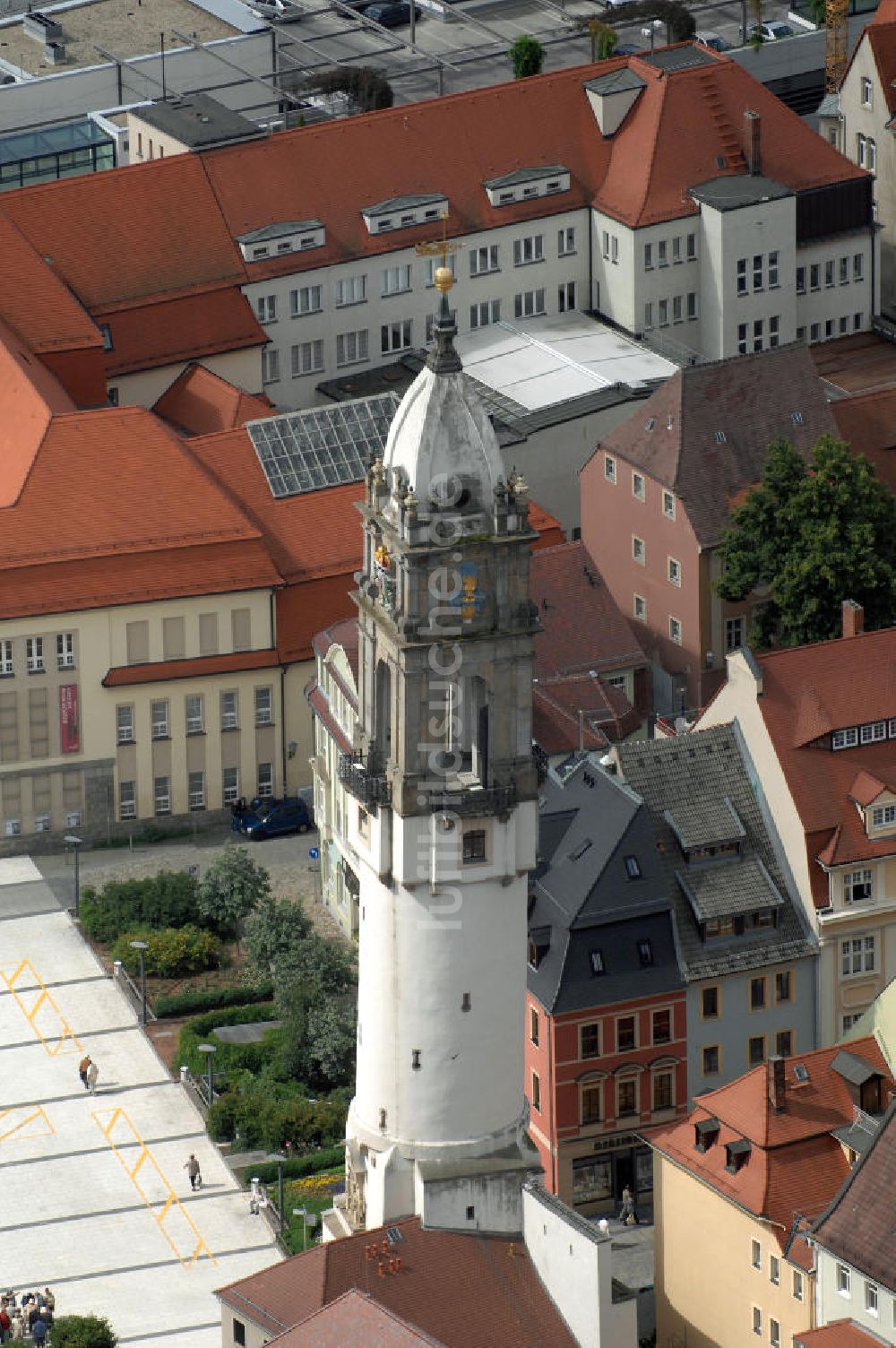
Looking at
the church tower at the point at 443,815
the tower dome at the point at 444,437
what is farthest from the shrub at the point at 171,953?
the tower dome at the point at 444,437

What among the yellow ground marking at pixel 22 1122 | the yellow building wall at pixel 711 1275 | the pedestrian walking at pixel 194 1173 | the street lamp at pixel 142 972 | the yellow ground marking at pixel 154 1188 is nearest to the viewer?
the yellow building wall at pixel 711 1275

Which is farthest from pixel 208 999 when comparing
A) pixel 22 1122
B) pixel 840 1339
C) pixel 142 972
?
pixel 840 1339

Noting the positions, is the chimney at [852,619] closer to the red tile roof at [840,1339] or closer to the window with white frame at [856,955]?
the window with white frame at [856,955]

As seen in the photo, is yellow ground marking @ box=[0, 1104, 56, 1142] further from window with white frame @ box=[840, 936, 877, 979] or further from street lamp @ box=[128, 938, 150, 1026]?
window with white frame @ box=[840, 936, 877, 979]

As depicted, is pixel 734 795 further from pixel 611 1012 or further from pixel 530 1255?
pixel 530 1255

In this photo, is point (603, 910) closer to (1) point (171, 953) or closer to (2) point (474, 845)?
(2) point (474, 845)

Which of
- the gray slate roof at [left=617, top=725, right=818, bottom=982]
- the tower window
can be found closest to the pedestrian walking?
the gray slate roof at [left=617, top=725, right=818, bottom=982]

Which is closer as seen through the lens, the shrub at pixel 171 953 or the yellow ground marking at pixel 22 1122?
the yellow ground marking at pixel 22 1122
